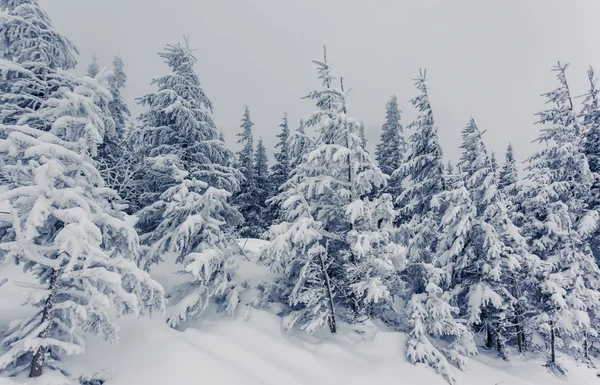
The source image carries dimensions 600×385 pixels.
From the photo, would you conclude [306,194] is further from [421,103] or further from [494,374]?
[494,374]

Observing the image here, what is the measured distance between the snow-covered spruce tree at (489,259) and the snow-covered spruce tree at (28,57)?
1824 cm

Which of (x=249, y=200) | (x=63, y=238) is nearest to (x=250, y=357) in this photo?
(x=63, y=238)

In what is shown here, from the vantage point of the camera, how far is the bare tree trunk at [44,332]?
23.3ft

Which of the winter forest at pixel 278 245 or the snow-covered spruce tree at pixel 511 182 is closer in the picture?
the winter forest at pixel 278 245

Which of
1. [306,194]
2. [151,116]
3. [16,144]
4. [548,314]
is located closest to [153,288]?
[16,144]

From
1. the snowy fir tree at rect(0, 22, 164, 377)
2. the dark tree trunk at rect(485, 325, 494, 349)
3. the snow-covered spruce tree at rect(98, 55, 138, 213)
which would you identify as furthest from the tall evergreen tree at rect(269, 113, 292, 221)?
the snowy fir tree at rect(0, 22, 164, 377)

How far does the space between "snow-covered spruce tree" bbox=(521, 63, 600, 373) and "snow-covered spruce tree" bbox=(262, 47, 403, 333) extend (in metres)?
9.41

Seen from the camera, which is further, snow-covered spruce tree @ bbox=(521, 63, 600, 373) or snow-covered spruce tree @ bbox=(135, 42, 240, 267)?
snow-covered spruce tree @ bbox=(521, 63, 600, 373)

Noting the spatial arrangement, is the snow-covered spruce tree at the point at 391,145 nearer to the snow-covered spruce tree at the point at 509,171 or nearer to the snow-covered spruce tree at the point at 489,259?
the snow-covered spruce tree at the point at 509,171

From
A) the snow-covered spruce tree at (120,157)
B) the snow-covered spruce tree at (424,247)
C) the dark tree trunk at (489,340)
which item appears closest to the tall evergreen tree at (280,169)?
the snow-covered spruce tree at (120,157)

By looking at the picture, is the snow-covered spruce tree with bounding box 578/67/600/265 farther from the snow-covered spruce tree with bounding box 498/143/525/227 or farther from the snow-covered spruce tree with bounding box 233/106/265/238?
the snow-covered spruce tree with bounding box 233/106/265/238

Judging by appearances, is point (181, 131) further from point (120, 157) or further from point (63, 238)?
point (120, 157)

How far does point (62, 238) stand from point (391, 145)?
117 ft

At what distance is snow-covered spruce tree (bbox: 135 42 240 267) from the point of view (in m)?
14.2
